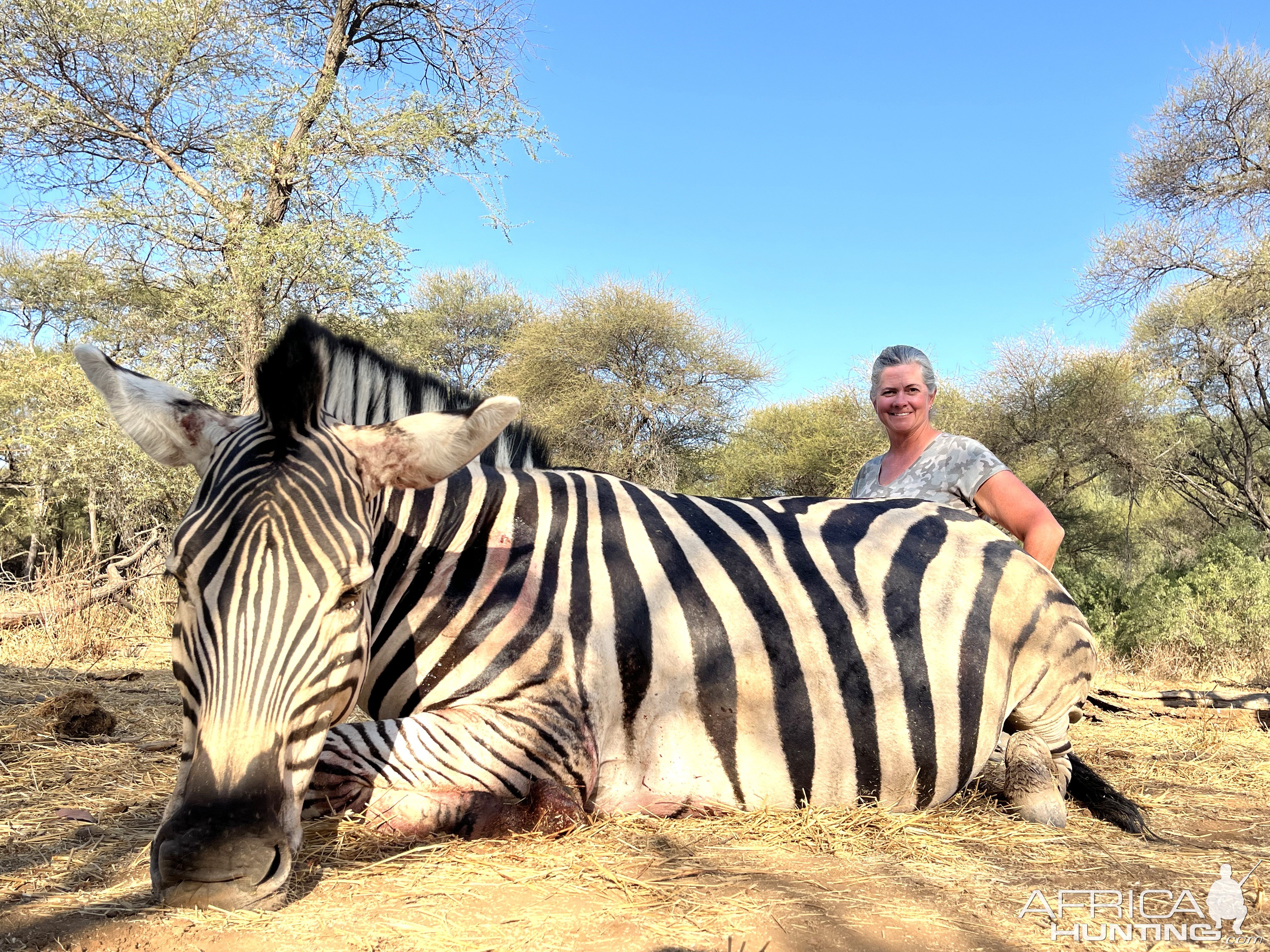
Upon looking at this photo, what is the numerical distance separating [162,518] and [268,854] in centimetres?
1299

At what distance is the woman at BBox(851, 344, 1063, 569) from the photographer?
3.66 metres

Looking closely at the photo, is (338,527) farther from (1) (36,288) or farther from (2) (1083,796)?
(1) (36,288)

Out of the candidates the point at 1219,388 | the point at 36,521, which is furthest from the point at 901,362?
the point at 1219,388

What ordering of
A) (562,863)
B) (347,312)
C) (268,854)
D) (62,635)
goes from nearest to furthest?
1. (268,854)
2. (562,863)
3. (62,635)
4. (347,312)

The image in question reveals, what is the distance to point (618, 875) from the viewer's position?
2035 mm

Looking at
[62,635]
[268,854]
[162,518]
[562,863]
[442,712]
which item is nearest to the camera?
[268,854]

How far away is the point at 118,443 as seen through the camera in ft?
33.2

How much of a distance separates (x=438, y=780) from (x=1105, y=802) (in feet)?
7.87

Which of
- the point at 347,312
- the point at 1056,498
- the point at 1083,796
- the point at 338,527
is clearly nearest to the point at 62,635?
the point at 347,312

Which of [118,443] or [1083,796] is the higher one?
[118,443]

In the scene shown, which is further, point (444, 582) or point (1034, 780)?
point (1034, 780)

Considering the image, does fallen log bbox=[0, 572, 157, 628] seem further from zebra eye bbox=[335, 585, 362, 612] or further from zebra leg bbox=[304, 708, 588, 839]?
zebra eye bbox=[335, 585, 362, 612]

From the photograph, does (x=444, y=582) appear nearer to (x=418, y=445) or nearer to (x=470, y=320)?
(x=418, y=445)

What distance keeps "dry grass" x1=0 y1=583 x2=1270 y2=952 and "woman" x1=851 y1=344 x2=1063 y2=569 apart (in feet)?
3.99
